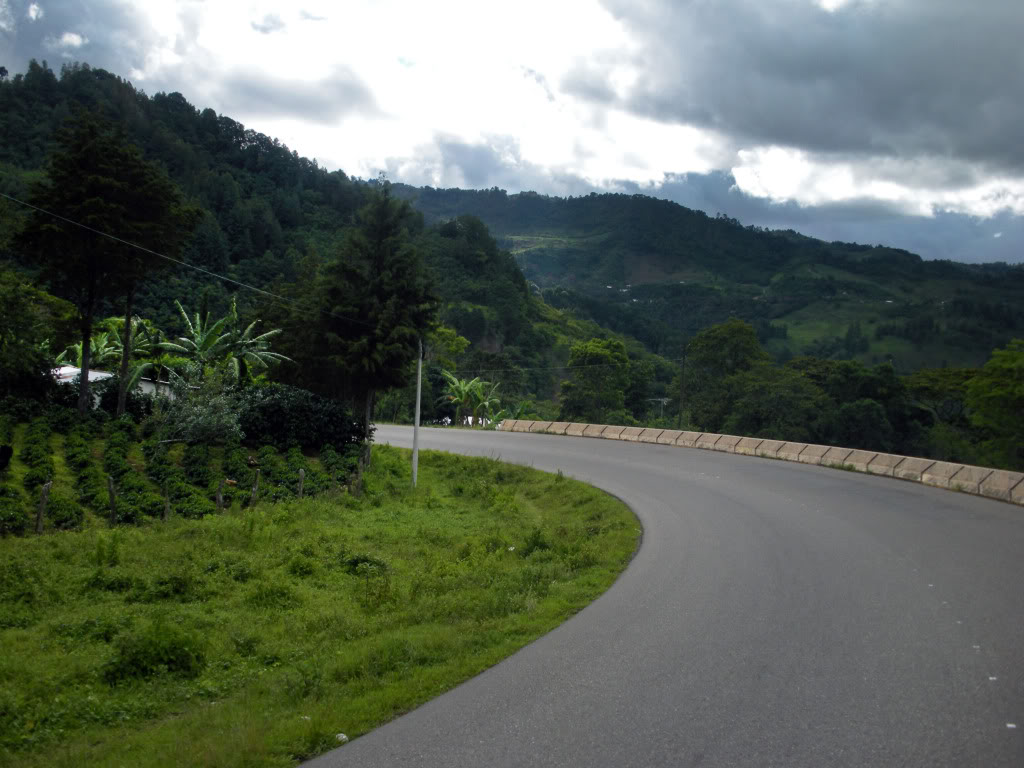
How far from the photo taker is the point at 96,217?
26.4m

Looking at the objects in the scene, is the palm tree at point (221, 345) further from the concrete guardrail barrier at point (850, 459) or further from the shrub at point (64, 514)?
the shrub at point (64, 514)

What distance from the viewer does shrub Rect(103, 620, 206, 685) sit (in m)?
8.41

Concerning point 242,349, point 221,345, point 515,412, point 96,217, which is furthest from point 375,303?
point 515,412

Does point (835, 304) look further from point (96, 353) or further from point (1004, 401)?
point (96, 353)

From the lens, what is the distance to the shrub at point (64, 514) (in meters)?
16.0

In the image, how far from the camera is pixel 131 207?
94.1ft

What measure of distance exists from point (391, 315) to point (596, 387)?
34101 mm

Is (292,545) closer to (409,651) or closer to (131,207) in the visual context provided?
(409,651)

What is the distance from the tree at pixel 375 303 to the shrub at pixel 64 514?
13.7m

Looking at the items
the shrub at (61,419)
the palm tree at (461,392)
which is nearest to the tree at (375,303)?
the shrub at (61,419)

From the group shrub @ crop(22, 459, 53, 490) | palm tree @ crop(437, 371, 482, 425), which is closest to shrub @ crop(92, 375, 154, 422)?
shrub @ crop(22, 459, 53, 490)

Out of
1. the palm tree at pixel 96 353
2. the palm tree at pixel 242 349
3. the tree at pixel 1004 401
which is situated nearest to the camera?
the tree at pixel 1004 401

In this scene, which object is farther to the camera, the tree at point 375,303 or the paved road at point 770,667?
the tree at point 375,303

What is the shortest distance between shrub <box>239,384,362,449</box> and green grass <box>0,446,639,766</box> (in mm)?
9979
